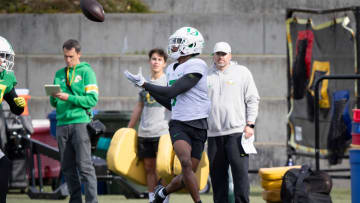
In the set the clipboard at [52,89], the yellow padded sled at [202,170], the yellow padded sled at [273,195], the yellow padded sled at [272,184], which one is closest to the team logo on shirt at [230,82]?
the yellow padded sled at [202,170]

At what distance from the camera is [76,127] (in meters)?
10.2

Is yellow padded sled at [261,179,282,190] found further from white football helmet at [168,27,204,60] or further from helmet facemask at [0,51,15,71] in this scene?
helmet facemask at [0,51,15,71]

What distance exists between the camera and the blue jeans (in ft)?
A: 33.3

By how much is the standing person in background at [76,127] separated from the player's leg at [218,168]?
1337mm

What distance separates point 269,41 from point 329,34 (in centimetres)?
320

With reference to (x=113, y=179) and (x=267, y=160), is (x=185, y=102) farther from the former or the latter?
(x=267, y=160)

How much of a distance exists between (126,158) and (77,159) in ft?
3.08

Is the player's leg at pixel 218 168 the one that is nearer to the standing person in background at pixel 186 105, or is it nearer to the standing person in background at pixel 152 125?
the standing person in background at pixel 186 105

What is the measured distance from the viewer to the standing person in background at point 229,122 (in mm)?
9664

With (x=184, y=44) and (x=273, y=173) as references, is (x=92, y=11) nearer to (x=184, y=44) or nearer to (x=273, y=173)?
(x=184, y=44)

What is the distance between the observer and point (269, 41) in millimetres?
16016

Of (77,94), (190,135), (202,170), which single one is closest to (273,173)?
(202,170)

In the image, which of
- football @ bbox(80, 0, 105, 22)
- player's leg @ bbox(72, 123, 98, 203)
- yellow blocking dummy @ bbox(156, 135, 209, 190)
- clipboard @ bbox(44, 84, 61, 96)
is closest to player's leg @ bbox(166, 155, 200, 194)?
yellow blocking dummy @ bbox(156, 135, 209, 190)

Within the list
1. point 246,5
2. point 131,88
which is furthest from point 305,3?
point 131,88
